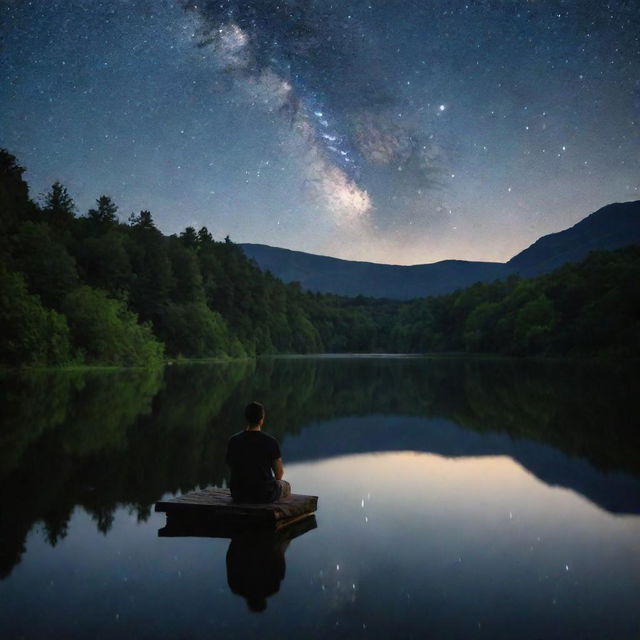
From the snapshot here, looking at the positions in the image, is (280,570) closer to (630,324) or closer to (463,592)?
(463,592)

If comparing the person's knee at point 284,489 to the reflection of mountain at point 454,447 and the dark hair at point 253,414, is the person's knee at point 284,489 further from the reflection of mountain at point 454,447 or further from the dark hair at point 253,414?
the reflection of mountain at point 454,447

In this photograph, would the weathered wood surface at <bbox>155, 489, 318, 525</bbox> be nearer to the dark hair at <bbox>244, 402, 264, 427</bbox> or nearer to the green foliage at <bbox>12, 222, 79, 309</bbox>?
the dark hair at <bbox>244, 402, 264, 427</bbox>

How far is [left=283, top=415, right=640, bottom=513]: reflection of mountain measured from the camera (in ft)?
31.8

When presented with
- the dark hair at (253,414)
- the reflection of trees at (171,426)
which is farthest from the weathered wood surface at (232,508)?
the dark hair at (253,414)

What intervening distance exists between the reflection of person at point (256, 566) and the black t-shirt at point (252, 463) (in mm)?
536

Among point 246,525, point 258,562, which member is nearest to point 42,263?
point 246,525

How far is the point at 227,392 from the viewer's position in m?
28.0

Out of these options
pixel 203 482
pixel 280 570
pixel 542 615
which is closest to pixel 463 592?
pixel 542 615

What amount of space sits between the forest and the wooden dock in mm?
35437

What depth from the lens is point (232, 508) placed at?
7.11 metres

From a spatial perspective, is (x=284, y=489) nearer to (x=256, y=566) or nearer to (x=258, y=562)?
(x=258, y=562)

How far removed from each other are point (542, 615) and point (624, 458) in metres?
8.04

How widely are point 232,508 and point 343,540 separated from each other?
1.27 metres

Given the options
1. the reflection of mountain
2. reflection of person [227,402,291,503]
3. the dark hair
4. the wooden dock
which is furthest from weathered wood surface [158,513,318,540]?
the reflection of mountain
